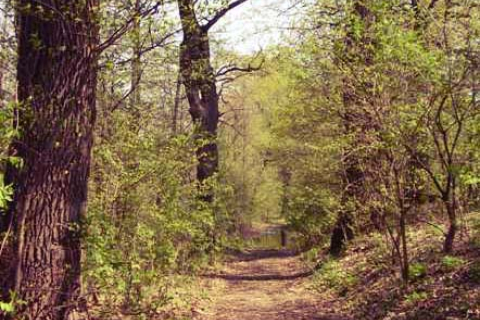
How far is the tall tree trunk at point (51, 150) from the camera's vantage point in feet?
15.9

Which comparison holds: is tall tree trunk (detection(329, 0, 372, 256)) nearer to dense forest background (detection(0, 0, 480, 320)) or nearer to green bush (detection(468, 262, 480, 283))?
dense forest background (detection(0, 0, 480, 320))

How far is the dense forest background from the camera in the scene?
4965mm

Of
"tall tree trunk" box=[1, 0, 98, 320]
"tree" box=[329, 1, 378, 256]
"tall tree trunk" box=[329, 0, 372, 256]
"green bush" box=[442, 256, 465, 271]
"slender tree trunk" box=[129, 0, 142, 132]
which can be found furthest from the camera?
"tall tree trunk" box=[329, 0, 372, 256]

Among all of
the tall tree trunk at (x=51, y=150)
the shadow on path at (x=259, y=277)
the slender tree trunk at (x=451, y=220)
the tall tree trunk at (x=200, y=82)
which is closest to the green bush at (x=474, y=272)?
the slender tree trunk at (x=451, y=220)

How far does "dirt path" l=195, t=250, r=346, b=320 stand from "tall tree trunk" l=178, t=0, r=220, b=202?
205 centimetres

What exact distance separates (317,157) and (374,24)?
536 centimetres

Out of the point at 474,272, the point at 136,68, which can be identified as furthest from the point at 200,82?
the point at 474,272

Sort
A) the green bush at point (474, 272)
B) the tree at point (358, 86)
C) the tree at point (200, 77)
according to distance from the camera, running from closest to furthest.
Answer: the green bush at point (474, 272), the tree at point (358, 86), the tree at point (200, 77)

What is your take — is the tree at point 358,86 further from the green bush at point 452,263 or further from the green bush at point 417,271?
the green bush at point 452,263

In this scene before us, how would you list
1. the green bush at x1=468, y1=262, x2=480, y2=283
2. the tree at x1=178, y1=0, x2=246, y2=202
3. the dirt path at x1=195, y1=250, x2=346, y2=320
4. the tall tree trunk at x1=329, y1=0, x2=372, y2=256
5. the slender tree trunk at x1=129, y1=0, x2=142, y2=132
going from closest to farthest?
the slender tree trunk at x1=129, y1=0, x2=142, y2=132
the green bush at x1=468, y1=262, x2=480, y2=283
the tall tree trunk at x1=329, y1=0, x2=372, y2=256
the tree at x1=178, y1=0, x2=246, y2=202
the dirt path at x1=195, y1=250, x2=346, y2=320

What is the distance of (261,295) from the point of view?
11016mm

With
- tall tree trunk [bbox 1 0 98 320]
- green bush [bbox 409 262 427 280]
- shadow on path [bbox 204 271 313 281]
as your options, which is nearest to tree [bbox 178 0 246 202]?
tall tree trunk [bbox 1 0 98 320]

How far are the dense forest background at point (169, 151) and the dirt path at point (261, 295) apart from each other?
22.6 inches

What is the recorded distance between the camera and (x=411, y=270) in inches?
307
